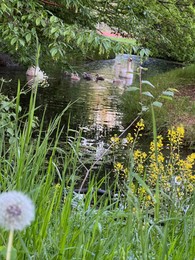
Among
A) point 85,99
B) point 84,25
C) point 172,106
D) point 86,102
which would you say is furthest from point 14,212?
point 85,99

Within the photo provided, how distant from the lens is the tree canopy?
12.8 ft

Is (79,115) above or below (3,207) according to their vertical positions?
below

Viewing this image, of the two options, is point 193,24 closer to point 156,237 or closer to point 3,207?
point 156,237

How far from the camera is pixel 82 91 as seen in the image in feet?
43.4

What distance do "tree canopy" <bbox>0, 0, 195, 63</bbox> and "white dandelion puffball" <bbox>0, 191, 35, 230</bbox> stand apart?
3.24m

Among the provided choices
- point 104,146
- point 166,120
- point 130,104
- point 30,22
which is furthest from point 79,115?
point 30,22

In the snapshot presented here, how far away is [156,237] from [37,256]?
0.70 metres

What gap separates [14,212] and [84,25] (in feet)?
20.0

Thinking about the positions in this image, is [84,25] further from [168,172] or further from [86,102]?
[86,102]

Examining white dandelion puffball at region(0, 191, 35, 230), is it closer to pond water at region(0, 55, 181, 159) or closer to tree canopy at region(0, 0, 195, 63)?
tree canopy at region(0, 0, 195, 63)

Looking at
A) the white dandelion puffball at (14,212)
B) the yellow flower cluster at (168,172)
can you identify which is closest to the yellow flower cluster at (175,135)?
the yellow flower cluster at (168,172)

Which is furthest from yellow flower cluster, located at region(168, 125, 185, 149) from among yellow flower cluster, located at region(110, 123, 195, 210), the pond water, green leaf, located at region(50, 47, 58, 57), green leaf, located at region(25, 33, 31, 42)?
the pond water

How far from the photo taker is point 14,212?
56cm

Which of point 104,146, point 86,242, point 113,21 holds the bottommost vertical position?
point 104,146
